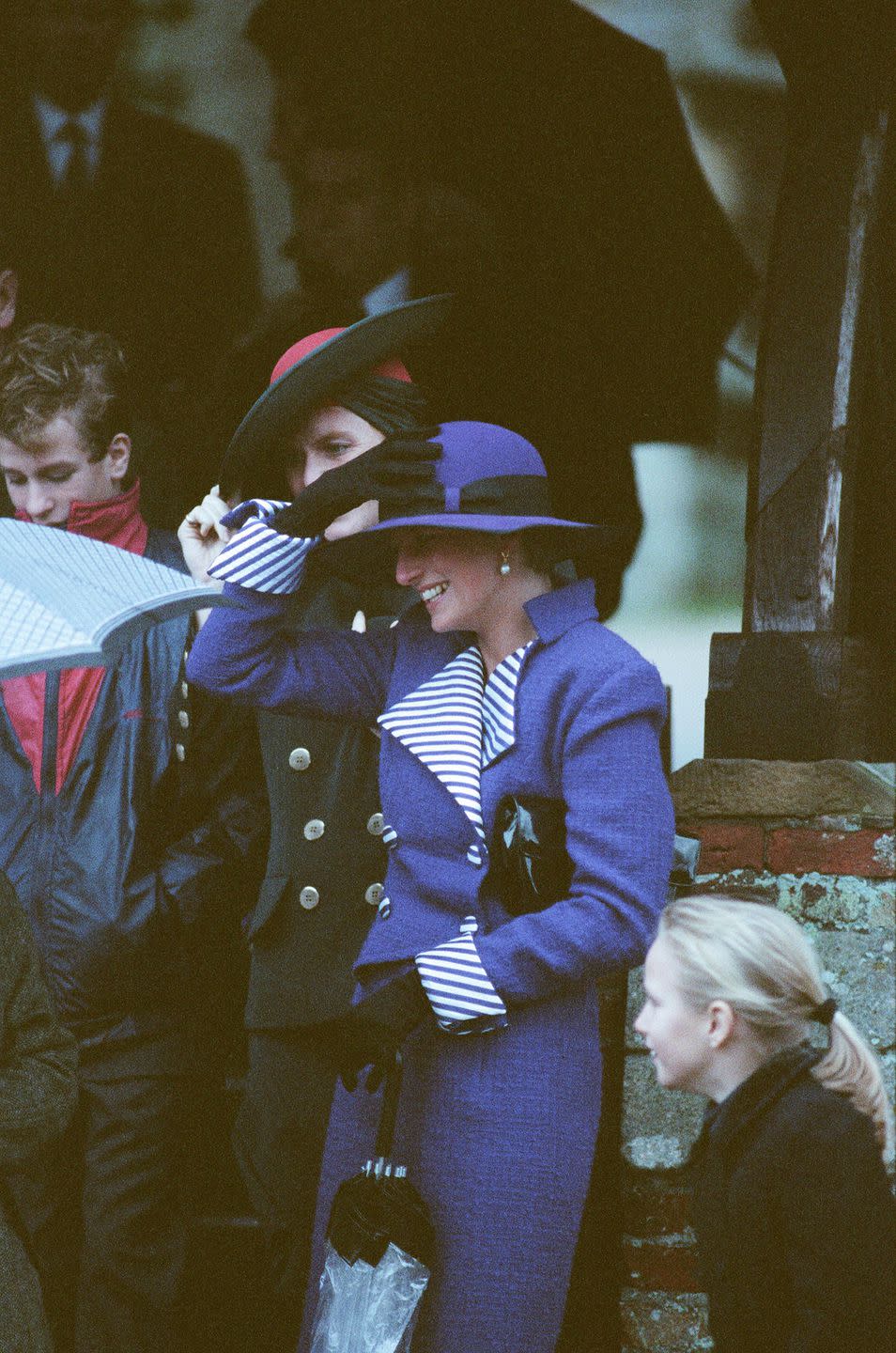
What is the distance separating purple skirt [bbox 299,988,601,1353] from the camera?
2.39 metres

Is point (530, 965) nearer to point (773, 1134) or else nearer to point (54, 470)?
point (773, 1134)

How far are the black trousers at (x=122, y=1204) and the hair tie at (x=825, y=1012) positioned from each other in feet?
4.72

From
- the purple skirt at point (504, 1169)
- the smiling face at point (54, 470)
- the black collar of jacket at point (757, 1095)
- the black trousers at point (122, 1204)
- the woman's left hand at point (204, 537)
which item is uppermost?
the smiling face at point (54, 470)

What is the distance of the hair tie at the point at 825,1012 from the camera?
2.23 meters

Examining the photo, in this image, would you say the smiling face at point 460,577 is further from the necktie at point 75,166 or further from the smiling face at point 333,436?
the necktie at point 75,166

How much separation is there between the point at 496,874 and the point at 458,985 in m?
0.19

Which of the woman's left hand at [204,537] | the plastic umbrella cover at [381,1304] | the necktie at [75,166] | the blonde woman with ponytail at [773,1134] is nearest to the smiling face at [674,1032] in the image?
the blonde woman with ponytail at [773,1134]

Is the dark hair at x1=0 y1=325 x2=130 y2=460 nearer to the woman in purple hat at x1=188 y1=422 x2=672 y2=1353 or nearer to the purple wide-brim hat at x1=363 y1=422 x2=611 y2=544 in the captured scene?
the woman in purple hat at x1=188 y1=422 x2=672 y2=1353

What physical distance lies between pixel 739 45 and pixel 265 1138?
2749 millimetres

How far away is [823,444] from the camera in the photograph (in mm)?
3256

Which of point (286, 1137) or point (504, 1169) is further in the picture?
point (286, 1137)

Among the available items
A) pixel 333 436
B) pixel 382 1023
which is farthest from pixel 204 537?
pixel 382 1023

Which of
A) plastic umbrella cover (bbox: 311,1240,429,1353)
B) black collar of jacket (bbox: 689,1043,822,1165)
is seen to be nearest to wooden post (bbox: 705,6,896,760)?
black collar of jacket (bbox: 689,1043,822,1165)

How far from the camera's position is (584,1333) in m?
3.19
